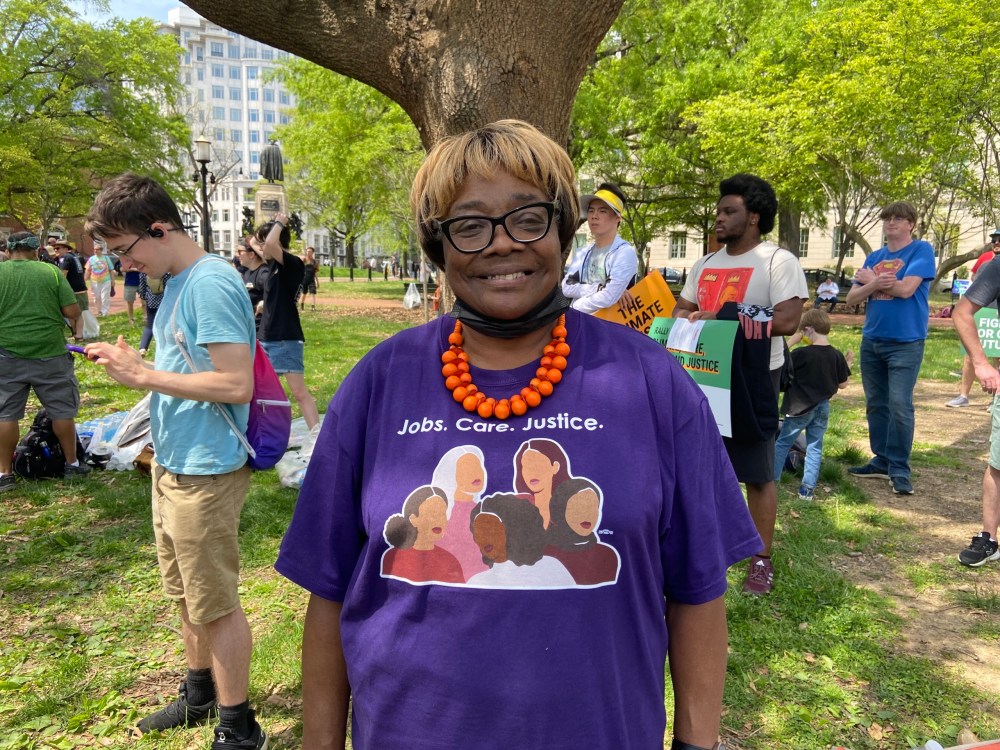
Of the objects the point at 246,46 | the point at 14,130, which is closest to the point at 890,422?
the point at 14,130

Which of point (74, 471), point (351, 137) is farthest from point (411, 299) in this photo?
point (74, 471)

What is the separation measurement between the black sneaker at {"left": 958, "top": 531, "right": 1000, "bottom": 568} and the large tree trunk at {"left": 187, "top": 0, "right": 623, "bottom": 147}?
3746mm

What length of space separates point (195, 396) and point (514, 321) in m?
1.41

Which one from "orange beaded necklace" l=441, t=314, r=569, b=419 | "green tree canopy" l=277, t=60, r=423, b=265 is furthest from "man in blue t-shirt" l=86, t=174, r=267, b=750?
"green tree canopy" l=277, t=60, r=423, b=265

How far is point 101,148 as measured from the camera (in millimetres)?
24703

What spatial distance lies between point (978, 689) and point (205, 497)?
343 centimetres

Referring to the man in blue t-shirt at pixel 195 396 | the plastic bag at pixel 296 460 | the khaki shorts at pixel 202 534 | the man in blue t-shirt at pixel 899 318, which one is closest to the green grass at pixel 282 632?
the plastic bag at pixel 296 460

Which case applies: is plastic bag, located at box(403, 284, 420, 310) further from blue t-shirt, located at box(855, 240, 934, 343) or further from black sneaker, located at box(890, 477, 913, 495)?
black sneaker, located at box(890, 477, 913, 495)

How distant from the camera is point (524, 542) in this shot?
128 cm

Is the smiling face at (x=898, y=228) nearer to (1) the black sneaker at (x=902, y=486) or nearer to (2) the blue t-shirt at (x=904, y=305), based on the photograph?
(2) the blue t-shirt at (x=904, y=305)

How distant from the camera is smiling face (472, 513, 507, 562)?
4.18 ft

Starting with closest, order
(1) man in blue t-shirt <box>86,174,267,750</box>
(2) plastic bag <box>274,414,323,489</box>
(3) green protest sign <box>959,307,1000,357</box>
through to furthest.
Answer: (1) man in blue t-shirt <box>86,174,267,750</box> → (3) green protest sign <box>959,307,1000,357</box> → (2) plastic bag <box>274,414,323,489</box>

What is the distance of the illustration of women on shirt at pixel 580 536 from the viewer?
4.13ft

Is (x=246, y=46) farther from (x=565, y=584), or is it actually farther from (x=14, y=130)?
(x=565, y=584)
